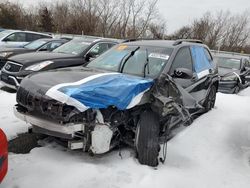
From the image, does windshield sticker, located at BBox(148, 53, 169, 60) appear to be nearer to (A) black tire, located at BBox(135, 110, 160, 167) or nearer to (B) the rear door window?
(B) the rear door window

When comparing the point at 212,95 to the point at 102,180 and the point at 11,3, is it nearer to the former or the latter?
the point at 102,180

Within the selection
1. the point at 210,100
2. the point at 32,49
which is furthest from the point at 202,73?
the point at 32,49

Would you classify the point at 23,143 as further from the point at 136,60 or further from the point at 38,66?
the point at 38,66

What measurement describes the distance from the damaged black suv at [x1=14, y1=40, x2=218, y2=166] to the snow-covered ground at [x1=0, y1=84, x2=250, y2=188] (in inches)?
10.1

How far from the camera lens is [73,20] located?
121ft

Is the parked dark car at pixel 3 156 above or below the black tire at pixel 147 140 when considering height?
above

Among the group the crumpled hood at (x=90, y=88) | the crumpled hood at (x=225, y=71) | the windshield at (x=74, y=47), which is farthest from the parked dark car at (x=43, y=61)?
the crumpled hood at (x=225, y=71)

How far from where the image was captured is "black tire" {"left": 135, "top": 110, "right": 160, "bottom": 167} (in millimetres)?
4059

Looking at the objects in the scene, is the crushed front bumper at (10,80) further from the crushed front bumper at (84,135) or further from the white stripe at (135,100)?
the white stripe at (135,100)

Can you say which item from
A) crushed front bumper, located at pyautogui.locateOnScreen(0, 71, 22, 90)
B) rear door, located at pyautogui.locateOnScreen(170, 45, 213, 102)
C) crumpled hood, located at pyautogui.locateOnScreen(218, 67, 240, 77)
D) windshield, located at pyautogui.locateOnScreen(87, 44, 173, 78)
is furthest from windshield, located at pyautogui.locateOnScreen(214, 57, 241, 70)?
crushed front bumper, located at pyautogui.locateOnScreen(0, 71, 22, 90)

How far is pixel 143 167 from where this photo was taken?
13.2ft

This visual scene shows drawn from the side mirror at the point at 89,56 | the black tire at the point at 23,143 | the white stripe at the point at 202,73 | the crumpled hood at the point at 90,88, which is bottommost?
the black tire at the point at 23,143

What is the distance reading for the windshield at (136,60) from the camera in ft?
15.8

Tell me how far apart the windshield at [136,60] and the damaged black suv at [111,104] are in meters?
0.02
